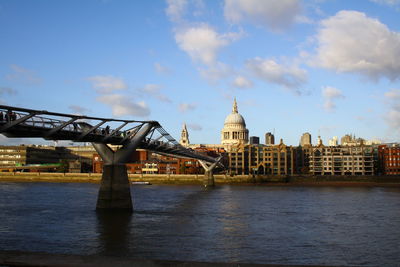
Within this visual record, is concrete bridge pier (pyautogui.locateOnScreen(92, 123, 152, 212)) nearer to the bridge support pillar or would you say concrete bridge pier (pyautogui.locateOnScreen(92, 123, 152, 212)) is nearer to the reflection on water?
the bridge support pillar

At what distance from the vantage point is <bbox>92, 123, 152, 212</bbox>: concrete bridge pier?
51606 mm

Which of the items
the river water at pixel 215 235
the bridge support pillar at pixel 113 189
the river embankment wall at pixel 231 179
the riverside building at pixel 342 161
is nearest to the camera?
the river water at pixel 215 235

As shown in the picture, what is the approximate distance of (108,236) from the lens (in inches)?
1387

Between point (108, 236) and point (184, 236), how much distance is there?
19.2 feet

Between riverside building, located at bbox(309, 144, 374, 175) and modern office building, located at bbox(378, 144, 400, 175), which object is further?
riverside building, located at bbox(309, 144, 374, 175)

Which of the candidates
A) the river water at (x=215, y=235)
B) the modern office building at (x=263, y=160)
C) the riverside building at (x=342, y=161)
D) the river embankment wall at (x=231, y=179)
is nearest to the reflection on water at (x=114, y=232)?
the river water at (x=215, y=235)

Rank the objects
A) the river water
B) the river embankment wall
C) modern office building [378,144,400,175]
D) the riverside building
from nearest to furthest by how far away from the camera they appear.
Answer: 1. the river water
2. the river embankment wall
3. modern office building [378,144,400,175]
4. the riverside building

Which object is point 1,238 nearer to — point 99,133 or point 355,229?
point 99,133

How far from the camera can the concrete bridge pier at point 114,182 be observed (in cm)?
5161

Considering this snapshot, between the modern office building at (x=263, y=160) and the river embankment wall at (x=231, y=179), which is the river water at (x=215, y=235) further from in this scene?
the modern office building at (x=263, y=160)

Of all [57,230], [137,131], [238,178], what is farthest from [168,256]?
[238,178]

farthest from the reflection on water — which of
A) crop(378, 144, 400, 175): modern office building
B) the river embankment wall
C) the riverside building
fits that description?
crop(378, 144, 400, 175): modern office building

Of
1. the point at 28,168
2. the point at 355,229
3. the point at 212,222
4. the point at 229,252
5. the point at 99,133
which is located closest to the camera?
the point at 229,252

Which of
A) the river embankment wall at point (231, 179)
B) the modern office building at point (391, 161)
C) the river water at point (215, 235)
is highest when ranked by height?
the modern office building at point (391, 161)
